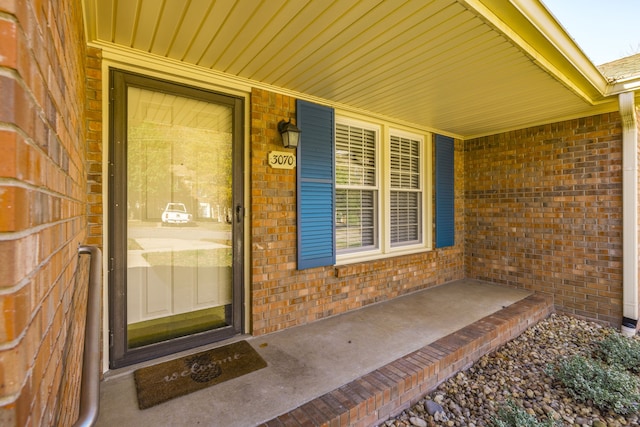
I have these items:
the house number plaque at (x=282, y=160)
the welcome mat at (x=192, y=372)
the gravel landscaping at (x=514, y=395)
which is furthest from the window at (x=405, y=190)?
the welcome mat at (x=192, y=372)

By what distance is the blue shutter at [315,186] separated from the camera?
10.9 ft

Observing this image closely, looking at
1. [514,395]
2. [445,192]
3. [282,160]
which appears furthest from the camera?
[445,192]

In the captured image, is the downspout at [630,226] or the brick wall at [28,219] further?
the downspout at [630,226]

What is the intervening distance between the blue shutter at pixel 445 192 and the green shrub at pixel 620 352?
219 cm

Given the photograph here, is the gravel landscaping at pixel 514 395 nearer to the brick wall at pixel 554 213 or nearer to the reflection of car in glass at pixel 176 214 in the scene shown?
the brick wall at pixel 554 213

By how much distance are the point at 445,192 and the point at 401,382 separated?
11.7 ft

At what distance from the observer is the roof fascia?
6.56 ft

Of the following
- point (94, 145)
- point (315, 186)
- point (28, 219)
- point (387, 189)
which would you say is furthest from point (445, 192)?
point (28, 219)

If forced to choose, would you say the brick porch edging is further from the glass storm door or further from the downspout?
the downspout

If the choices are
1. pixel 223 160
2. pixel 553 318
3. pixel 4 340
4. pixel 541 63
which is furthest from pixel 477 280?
pixel 4 340

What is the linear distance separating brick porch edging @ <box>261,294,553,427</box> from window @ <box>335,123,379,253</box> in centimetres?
164

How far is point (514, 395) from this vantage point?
2.50m

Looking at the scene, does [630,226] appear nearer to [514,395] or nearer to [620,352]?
[620,352]

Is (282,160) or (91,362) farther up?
(282,160)
